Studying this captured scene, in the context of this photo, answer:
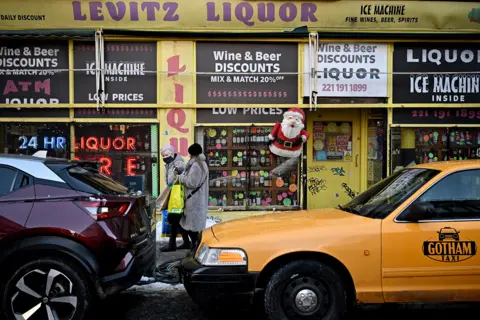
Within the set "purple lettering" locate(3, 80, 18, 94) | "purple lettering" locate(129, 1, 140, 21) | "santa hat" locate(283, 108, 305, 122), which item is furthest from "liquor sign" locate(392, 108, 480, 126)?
"purple lettering" locate(3, 80, 18, 94)

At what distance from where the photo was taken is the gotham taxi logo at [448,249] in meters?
4.16

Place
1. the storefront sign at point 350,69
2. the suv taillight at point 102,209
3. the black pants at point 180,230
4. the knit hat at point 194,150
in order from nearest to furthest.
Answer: the suv taillight at point 102,209 < the knit hat at point 194,150 < the black pants at point 180,230 < the storefront sign at point 350,69

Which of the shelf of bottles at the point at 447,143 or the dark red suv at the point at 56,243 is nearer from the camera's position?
the dark red suv at the point at 56,243

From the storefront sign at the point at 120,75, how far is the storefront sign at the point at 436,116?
199 inches

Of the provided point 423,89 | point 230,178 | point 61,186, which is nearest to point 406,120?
point 423,89

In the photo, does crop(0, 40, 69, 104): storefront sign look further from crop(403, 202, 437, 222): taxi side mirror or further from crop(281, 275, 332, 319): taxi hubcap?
crop(403, 202, 437, 222): taxi side mirror

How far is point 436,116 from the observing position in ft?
31.2

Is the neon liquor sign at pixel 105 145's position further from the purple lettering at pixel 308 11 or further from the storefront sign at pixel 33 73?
the purple lettering at pixel 308 11

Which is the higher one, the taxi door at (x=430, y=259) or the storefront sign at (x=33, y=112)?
the storefront sign at (x=33, y=112)

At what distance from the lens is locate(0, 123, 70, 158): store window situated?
9.11 m

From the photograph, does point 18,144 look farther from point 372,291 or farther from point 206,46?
point 372,291

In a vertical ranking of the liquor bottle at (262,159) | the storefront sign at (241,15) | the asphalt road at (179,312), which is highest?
the storefront sign at (241,15)

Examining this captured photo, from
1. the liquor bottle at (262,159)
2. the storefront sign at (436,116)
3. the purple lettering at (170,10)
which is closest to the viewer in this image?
the purple lettering at (170,10)

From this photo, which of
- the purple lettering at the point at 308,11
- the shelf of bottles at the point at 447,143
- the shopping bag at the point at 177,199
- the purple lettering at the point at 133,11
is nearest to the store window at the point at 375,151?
the shelf of bottles at the point at 447,143
